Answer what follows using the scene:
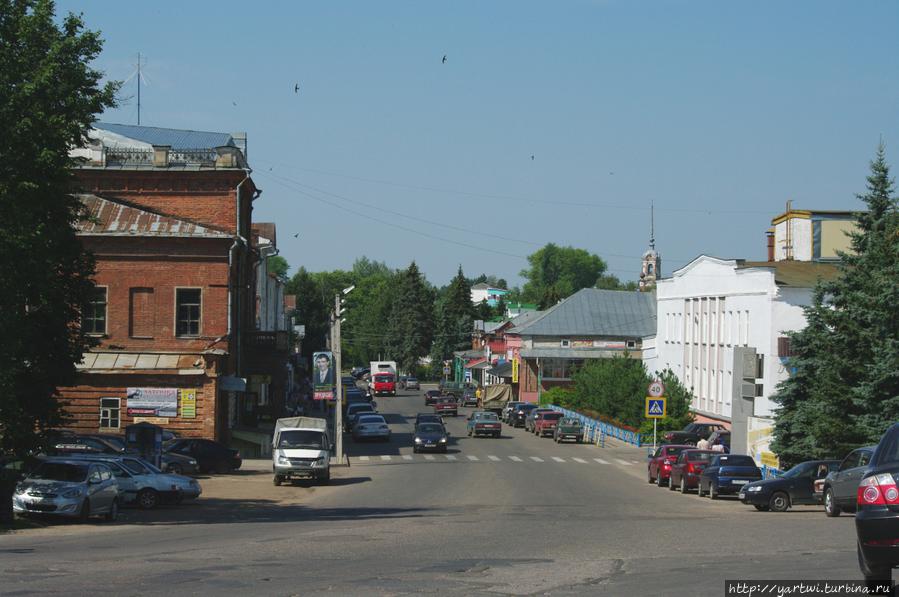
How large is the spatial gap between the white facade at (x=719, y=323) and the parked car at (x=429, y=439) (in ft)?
51.2

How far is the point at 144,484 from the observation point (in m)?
28.3

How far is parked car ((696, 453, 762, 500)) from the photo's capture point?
32.2m

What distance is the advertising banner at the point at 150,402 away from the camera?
46969mm

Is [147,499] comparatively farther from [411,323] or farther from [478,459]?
[411,323]

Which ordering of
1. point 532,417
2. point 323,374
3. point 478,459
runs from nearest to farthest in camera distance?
point 323,374 → point 478,459 → point 532,417

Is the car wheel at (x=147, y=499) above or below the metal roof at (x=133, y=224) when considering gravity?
below

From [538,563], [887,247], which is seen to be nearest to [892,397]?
[887,247]

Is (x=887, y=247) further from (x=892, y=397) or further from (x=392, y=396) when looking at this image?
(x=392, y=396)

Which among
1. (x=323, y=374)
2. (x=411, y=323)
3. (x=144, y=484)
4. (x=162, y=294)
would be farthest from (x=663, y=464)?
(x=411, y=323)

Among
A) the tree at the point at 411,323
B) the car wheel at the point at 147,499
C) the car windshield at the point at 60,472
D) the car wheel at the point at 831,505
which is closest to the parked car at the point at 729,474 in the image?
the car wheel at the point at 831,505

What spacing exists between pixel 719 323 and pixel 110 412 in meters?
34.6

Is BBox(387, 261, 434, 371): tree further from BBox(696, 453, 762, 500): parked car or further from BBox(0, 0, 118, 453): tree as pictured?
BBox(0, 0, 118, 453): tree

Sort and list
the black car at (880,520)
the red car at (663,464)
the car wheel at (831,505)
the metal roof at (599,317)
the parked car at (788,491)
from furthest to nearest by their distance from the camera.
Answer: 1. the metal roof at (599,317)
2. the red car at (663,464)
3. the parked car at (788,491)
4. the car wheel at (831,505)
5. the black car at (880,520)

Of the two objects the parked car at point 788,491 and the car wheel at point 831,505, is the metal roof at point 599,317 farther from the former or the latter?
the car wheel at point 831,505
